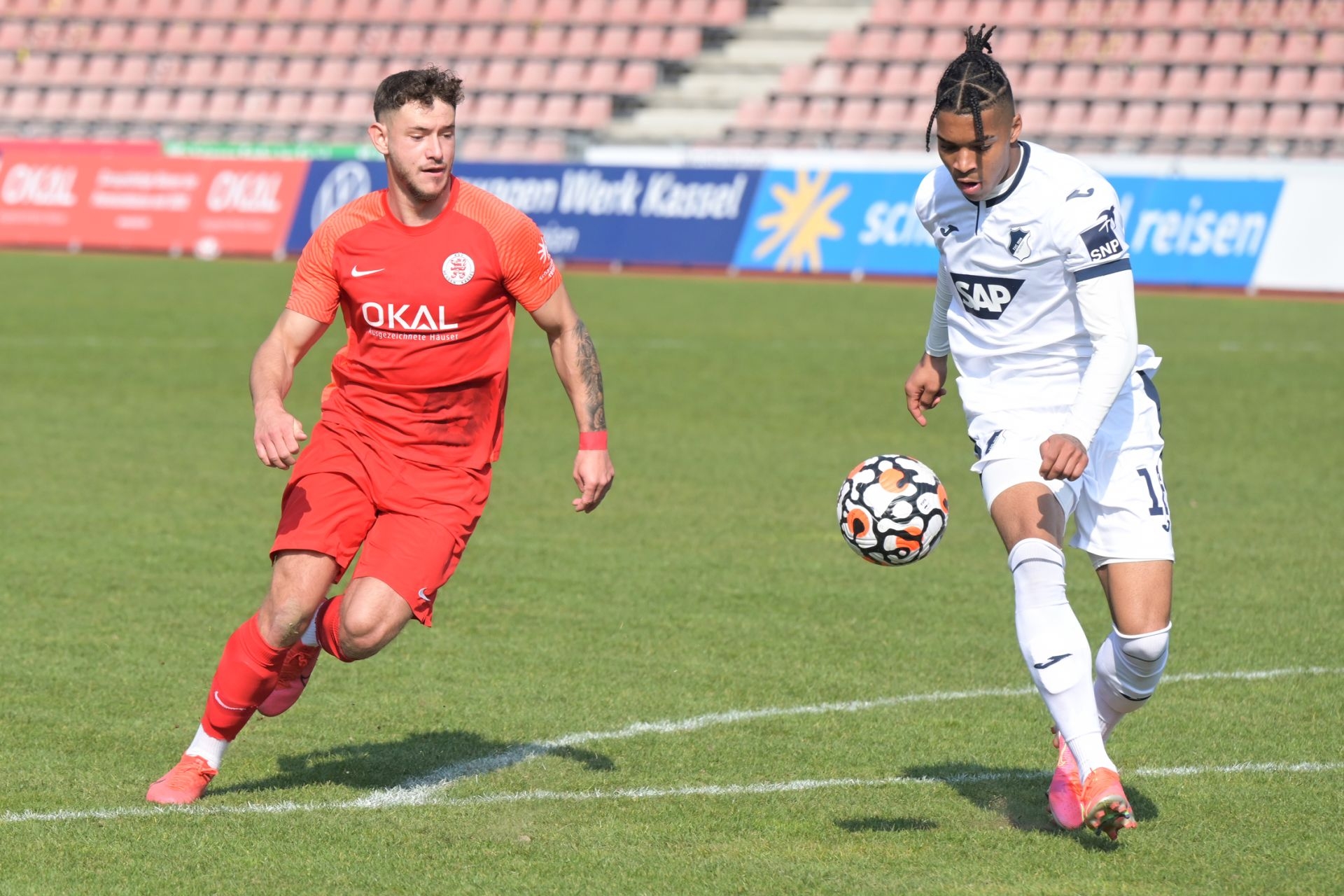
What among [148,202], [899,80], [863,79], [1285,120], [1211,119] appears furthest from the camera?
[863,79]

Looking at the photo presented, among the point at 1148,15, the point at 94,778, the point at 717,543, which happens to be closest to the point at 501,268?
the point at 94,778

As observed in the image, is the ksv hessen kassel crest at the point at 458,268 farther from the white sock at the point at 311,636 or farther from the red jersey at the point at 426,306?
the white sock at the point at 311,636

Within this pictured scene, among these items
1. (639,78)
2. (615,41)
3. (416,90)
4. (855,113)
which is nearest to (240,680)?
(416,90)

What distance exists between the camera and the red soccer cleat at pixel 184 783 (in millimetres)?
4859

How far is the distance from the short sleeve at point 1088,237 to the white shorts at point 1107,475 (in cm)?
35

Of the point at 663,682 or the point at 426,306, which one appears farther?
the point at 663,682

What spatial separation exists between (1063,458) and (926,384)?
1185 mm

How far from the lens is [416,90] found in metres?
4.91

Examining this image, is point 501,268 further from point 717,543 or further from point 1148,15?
point 1148,15

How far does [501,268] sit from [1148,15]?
32.0m

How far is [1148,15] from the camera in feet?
113

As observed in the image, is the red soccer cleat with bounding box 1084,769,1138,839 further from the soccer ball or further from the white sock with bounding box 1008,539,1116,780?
the soccer ball

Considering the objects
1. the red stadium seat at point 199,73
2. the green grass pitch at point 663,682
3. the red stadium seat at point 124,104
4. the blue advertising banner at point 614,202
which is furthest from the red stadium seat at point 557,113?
the green grass pitch at point 663,682

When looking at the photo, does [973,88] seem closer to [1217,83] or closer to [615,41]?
[1217,83]
